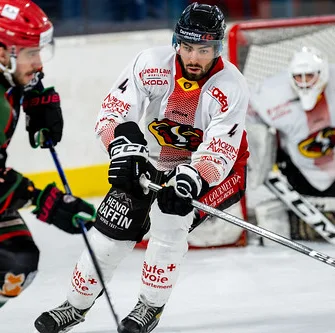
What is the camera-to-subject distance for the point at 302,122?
181 inches

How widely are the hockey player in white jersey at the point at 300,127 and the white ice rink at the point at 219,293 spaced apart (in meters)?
0.18

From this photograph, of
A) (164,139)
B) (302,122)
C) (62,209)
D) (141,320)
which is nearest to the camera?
(62,209)

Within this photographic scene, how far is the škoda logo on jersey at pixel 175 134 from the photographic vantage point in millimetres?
3285

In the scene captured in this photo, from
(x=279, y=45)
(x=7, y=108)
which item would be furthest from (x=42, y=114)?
(x=279, y=45)

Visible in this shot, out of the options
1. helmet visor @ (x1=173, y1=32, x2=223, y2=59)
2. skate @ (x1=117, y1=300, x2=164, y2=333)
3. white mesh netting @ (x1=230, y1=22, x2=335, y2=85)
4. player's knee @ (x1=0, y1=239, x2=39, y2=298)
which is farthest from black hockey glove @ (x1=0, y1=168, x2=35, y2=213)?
white mesh netting @ (x1=230, y1=22, x2=335, y2=85)

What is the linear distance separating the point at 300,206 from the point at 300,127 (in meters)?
0.34

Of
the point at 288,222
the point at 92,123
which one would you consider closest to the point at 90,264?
the point at 288,222

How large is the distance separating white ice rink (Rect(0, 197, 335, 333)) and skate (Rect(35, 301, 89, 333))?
0.17m

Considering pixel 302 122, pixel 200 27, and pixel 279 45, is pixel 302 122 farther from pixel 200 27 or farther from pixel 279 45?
pixel 200 27

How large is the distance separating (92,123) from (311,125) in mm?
1156

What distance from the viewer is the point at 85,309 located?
10.8 ft

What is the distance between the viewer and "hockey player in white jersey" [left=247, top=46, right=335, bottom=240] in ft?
14.9

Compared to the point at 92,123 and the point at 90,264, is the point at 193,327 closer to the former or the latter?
the point at 90,264

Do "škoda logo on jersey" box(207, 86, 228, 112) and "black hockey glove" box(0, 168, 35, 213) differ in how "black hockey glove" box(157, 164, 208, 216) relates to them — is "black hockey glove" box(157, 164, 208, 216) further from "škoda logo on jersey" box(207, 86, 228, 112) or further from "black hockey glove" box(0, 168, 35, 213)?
"black hockey glove" box(0, 168, 35, 213)
